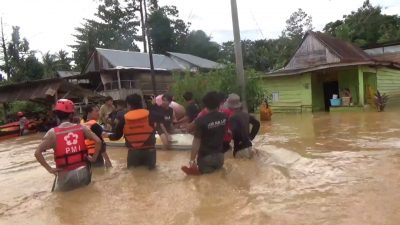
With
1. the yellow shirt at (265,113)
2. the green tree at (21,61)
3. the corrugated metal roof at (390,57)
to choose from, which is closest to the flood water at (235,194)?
the yellow shirt at (265,113)

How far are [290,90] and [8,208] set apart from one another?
2002 cm

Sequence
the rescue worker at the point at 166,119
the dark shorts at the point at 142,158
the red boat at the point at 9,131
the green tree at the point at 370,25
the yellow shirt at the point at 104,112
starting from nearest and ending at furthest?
1. the dark shorts at the point at 142,158
2. the rescue worker at the point at 166,119
3. the yellow shirt at the point at 104,112
4. the red boat at the point at 9,131
5. the green tree at the point at 370,25

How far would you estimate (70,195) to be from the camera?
5.63 meters

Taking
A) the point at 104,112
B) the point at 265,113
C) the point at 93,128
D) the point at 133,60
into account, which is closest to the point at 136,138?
the point at 93,128

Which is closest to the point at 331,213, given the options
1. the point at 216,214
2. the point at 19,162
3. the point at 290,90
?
the point at 216,214

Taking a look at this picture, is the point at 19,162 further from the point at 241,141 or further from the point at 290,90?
the point at 290,90

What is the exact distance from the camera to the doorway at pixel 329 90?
2464cm

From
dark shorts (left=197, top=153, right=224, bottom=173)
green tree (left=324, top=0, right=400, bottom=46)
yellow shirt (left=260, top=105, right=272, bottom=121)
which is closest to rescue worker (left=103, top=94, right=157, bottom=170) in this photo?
dark shorts (left=197, top=153, right=224, bottom=173)

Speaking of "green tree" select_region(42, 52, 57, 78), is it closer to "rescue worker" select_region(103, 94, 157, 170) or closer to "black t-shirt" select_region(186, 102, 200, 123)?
"black t-shirt" select_region(186, 102, 200, 123)

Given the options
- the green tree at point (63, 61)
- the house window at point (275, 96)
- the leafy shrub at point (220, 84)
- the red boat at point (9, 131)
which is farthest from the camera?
the green tree at point (63, 61)

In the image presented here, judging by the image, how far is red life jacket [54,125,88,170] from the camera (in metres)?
5.32

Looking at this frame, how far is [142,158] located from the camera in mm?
6766

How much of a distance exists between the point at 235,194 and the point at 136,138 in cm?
193

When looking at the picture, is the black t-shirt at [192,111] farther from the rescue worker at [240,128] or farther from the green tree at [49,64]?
the green tree at [49,64]
